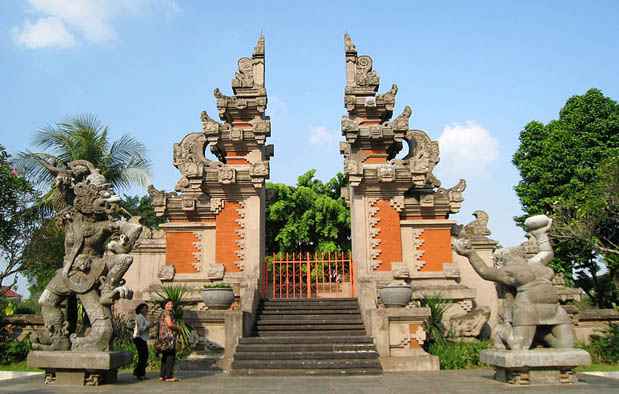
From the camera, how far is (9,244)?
1814cm

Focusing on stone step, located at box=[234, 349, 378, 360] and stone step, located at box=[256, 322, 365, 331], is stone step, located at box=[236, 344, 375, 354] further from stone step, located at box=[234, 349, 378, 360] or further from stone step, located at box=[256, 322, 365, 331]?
stone step, located at box=[256, 322, 365, 331]

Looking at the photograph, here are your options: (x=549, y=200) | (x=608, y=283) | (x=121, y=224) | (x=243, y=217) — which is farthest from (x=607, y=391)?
(x=608, y=283)

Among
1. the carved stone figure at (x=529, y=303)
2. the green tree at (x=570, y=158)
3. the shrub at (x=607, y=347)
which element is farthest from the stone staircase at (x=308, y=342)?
the green tree at (x=570, y=158)

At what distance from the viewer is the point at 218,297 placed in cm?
1130

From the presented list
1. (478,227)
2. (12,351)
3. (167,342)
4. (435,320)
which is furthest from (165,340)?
(478,227)

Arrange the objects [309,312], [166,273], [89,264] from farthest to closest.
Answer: [166,273], [309,312], [89,264]

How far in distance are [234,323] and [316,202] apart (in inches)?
679

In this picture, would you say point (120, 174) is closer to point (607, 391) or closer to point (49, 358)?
point (49, 358)

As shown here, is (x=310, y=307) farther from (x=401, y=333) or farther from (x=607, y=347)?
(x=607, y=347)

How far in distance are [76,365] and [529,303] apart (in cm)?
712

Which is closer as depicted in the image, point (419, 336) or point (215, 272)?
point (419, 336)

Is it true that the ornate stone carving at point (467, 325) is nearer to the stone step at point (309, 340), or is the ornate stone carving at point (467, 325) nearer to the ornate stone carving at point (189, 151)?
the stone step at point (309, 340)

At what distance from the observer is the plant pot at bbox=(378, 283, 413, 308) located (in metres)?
11.0

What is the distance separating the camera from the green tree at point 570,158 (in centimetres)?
2142
